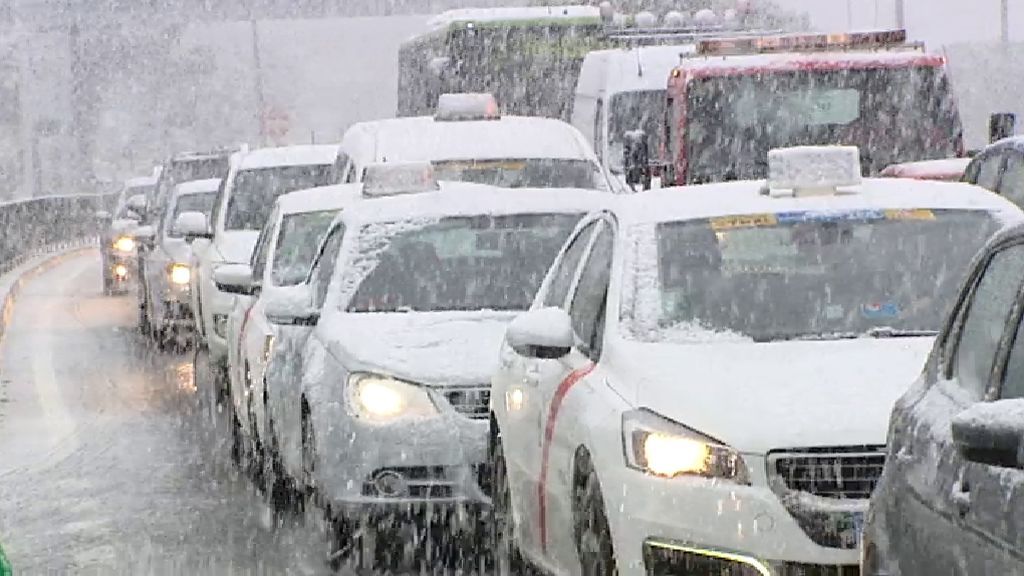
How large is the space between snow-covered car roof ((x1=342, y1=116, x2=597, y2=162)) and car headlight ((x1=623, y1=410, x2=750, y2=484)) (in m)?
9.93

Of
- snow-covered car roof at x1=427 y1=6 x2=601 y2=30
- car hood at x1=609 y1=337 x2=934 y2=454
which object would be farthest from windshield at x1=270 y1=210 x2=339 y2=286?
snow-covered car roof at x1=427 y1=6 x2=601 y2=30

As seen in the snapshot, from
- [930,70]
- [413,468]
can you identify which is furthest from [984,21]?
[413,468]

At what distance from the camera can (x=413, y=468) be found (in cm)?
971

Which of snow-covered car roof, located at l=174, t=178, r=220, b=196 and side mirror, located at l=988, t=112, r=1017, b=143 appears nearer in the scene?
side mirror, located at l=988, t=112, r=1017, b=143

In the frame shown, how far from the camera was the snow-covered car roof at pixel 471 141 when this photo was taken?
17125mm

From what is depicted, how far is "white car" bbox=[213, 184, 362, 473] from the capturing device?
12.7m

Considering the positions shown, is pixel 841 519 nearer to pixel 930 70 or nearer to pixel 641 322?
pixel 641 322

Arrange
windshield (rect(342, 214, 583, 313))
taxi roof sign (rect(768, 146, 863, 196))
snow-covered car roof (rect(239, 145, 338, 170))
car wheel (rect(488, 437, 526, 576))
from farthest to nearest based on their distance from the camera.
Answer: snow-covered car roof (rect(239, 145, 338, 170)) < windshield (rect(342, 214, 583, 313)) < car wheel (rect(488, 437, 526, 576)) < taxi roof sign (rect(768, 146, 863, 196))

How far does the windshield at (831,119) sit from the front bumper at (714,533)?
11.1 metres

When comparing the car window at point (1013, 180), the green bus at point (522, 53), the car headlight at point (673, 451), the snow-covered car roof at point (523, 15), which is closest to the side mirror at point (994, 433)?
the car headlight at point (673, 451)

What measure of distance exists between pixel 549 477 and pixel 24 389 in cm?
1159

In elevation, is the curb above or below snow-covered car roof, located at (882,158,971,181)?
below

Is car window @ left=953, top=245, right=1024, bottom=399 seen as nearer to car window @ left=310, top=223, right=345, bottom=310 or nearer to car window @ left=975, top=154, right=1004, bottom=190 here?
car window @ left=310, top=223, right=345, bottom=310

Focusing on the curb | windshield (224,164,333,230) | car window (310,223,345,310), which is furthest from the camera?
the curb
